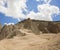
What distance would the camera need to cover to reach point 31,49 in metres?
12.9

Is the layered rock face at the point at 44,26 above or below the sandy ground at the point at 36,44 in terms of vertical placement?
above

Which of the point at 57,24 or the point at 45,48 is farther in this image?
the point at 57,24

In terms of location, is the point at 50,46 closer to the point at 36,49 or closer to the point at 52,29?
the point at 36,49

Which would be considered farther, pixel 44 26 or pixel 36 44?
pixel 44 26

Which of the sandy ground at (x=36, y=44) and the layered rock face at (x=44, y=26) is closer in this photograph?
the sandy ground at (x=36, y=44)

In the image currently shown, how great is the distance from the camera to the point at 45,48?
468 inches

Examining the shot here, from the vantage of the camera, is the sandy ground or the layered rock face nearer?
the sandy ground

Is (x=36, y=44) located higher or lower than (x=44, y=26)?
lower

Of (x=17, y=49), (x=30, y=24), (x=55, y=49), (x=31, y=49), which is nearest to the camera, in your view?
(x=55, y=49)

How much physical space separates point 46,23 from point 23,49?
30689mm

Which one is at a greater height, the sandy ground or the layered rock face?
the layered rock face

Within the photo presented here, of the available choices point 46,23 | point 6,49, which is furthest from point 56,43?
point 46,23

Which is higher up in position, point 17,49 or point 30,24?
point 30,24

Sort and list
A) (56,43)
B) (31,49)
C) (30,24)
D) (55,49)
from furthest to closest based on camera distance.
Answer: (30,24)
(31,49)
(56,43)
(55,49)
